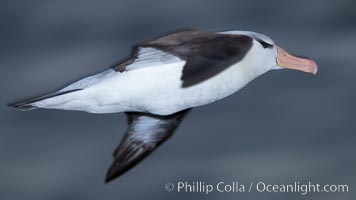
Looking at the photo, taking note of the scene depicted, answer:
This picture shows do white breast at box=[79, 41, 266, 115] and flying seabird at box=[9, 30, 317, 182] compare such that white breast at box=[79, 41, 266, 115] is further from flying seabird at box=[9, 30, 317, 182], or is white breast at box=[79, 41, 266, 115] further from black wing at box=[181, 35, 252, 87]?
black wing at box=[181, 35, 252, 87]

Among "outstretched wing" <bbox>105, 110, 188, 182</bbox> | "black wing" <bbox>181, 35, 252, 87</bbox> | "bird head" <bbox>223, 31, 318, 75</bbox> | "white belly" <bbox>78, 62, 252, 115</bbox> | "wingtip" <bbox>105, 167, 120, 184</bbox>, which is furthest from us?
"bird head" <bbox>223, 31, 318, 75</bbox>

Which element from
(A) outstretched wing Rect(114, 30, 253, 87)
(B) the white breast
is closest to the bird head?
(B) the white breast

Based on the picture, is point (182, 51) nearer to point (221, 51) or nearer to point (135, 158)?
point (221, 51)

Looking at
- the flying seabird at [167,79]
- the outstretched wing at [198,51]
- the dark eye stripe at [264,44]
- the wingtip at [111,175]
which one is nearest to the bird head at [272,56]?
the dark eye stripe at [264,44]

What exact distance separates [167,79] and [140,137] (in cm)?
71

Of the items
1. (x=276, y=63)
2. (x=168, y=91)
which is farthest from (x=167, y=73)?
(x=276, y=63)

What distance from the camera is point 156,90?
18.4 feet

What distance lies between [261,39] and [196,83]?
0.99 metres

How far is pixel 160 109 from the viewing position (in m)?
5.62

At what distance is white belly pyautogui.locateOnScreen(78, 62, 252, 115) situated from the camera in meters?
5.57

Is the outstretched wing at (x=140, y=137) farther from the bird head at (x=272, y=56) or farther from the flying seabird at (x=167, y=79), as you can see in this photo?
the bird head at (x=272, y=56)

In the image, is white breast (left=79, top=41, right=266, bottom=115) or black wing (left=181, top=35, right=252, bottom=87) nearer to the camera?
black wing (left=181, top=35, right=252, bottom=87)

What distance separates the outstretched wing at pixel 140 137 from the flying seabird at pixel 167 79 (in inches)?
0.5

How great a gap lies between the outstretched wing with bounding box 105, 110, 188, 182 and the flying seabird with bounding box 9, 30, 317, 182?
0.04 ft
